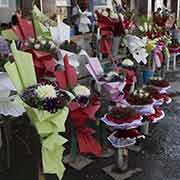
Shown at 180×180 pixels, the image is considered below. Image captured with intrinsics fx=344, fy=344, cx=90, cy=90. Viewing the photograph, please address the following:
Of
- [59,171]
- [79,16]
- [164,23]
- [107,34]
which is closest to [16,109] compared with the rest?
[59,171]

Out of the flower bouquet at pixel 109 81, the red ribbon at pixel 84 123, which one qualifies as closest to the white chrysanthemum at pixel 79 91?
the red ribbon at pixel 84 123

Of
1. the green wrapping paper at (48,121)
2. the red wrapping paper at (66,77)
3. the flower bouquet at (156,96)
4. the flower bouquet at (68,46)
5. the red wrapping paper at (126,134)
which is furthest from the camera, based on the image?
the flower bouquet at (156,96)

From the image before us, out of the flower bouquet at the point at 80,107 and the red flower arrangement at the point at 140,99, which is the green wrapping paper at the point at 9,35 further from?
the red flower arrangement at the point at 140,99

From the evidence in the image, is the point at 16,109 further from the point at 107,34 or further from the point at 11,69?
the point at 107,34

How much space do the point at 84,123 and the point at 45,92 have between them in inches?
27.4

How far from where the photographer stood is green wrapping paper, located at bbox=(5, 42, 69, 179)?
220 cm

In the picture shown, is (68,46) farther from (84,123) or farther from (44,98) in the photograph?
(44,98)

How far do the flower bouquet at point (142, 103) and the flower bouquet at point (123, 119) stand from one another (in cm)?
39

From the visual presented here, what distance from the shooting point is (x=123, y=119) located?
3.13 meters

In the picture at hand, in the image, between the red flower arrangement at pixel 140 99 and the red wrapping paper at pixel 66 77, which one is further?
the red flower arrangement at pixel 140 99

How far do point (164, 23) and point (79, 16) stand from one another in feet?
6.08

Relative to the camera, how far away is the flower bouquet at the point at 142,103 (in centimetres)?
Result: 362

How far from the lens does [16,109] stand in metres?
2.43

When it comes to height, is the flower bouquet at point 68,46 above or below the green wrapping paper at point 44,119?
above
